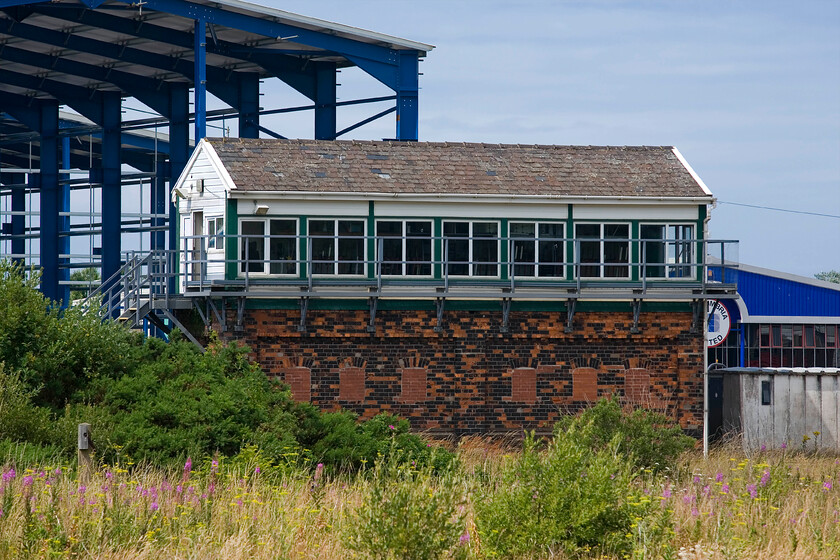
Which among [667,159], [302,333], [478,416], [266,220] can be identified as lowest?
[478,416]

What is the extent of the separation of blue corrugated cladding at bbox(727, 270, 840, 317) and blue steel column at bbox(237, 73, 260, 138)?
18.4 metres

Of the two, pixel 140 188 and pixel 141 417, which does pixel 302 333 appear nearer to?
pixel 141 417

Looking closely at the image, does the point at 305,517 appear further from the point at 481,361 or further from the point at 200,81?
the point at 200,81

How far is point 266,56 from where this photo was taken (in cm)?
3928

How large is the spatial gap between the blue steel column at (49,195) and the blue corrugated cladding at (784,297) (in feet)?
89.9

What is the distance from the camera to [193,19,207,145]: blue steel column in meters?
32.8

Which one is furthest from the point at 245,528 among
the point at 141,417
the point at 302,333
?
the point at 302,333

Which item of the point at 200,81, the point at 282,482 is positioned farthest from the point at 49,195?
the point at 282,482

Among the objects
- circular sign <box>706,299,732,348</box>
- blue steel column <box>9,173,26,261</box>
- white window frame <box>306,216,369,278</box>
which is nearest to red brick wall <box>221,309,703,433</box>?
white window frame <box>306,216,369,278</box>

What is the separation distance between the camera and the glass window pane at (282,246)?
2495cm

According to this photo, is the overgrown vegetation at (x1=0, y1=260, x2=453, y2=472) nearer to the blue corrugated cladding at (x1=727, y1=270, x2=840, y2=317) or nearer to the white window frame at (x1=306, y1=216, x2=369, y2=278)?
the white window frame at (x1=306, y1=216, x2=369, y2=278)

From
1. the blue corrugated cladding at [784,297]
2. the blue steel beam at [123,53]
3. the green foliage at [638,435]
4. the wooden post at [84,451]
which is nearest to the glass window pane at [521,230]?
the green foliage at [638,435]

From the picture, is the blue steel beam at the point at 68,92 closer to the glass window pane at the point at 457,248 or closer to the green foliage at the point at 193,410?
the glass window pane at the point at 457,248

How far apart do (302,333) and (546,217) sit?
6200 millimetres
